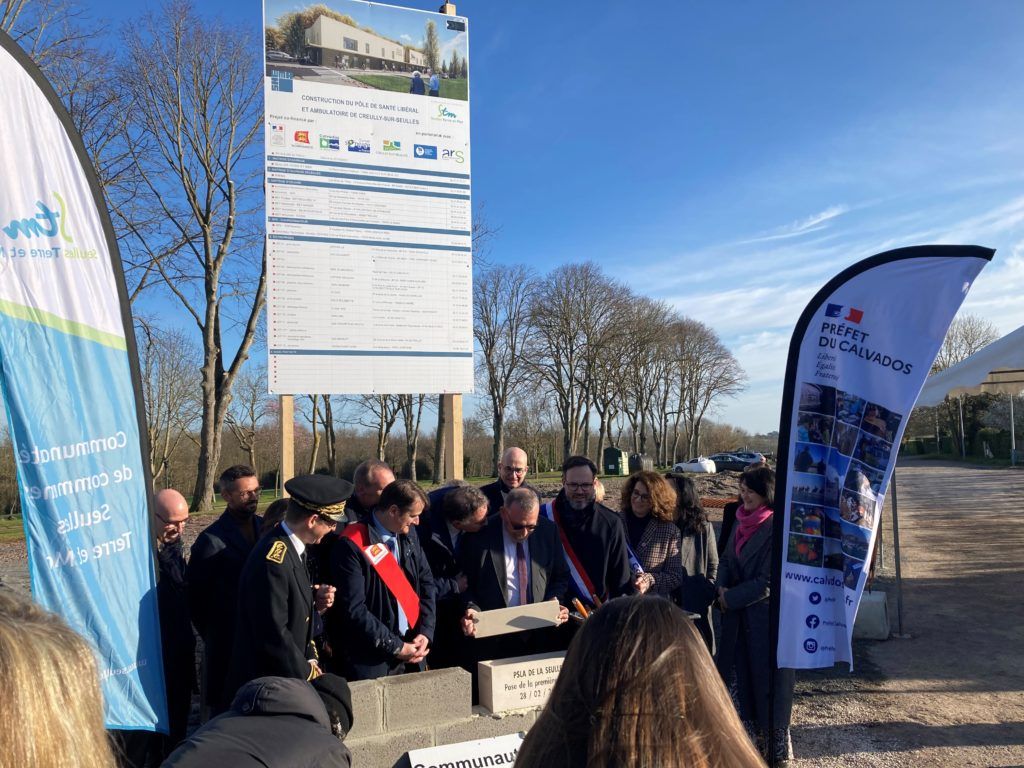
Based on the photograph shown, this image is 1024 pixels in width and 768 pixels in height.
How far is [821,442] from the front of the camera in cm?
384

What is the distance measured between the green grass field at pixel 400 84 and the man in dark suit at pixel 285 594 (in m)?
4.47

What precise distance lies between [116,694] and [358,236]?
440 cm

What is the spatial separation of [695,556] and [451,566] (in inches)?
70.9

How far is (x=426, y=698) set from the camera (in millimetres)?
3354

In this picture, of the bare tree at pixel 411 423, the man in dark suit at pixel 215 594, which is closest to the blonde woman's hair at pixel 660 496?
the man in dark suit at pixel 215 594

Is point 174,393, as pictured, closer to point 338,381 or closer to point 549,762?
point 338,381

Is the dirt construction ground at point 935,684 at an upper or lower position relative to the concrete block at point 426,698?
lower

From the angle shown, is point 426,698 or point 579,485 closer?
point 426,698

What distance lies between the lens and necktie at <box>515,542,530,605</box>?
4.38 metres

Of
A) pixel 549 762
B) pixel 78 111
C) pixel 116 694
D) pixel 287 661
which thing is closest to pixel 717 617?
pixel 287 661

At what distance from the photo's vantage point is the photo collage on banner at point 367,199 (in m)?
6.11

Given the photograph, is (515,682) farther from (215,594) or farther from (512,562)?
(215,594)

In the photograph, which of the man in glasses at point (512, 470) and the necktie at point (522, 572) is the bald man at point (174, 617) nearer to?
the necktie at point (522, 572)

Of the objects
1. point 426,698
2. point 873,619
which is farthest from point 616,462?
point 426,698
